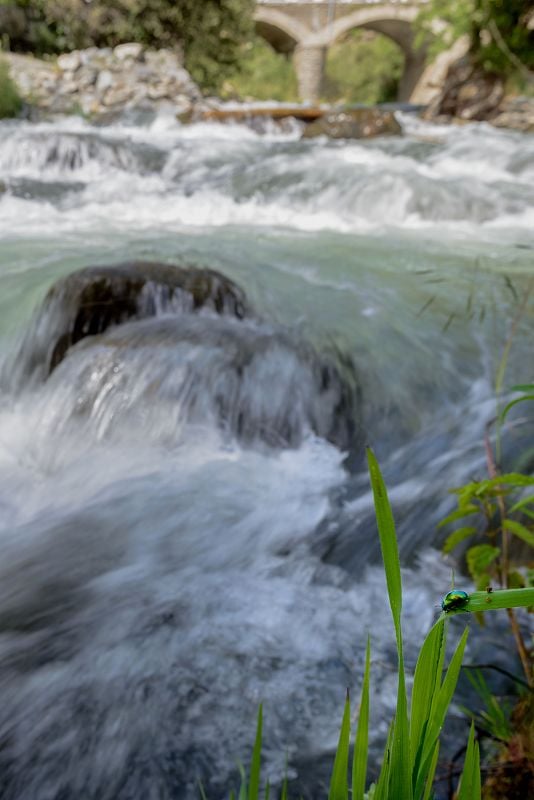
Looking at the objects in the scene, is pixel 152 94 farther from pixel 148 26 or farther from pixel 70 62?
pixel 148 26

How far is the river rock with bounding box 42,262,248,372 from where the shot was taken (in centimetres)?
307

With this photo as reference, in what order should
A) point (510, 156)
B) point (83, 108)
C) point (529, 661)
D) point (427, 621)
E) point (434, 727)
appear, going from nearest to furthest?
1. point (434, 727)
2. point (529, 661)
3. point (427, 621)
4. point (510, 156)
5. point (83, 108)

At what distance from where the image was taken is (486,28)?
1202 centimetres

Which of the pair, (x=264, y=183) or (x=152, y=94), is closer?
(x=264, y=183)

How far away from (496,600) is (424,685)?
0.37 ft

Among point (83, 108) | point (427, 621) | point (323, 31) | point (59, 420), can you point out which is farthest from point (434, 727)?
point (323, 31)

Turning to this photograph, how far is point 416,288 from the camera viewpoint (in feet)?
13.4

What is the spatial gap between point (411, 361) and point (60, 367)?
160 centimetres

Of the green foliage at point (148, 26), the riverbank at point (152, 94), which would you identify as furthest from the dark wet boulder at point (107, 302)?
the green foliage at point (148, 26)

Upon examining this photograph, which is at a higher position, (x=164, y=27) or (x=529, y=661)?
(x=164, y=27)

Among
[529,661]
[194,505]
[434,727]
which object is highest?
[434,727]

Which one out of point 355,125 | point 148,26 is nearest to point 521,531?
point 355,125

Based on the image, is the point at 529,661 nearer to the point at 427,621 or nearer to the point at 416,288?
the point at 427,621

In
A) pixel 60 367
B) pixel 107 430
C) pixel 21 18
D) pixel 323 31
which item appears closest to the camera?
pixel 107 430
